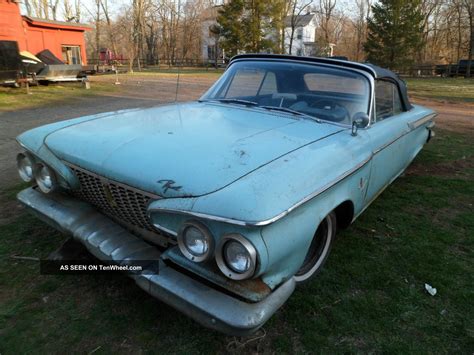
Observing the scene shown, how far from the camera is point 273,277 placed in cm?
177

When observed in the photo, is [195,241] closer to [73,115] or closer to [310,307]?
[310,307]

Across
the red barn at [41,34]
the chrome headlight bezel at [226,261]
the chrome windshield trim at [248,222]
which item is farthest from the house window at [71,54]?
the chrome headlight bezel at [226,261]

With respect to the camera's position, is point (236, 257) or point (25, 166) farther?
point (25, 166)

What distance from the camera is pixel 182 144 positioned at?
7.43 feet

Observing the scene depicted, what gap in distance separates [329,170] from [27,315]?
197 cm

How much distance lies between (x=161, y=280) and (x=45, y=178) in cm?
126

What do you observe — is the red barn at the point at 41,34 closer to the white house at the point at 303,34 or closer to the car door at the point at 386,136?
the car door at the point at 386,136

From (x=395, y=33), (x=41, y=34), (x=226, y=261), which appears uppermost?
(x=395, y=33)

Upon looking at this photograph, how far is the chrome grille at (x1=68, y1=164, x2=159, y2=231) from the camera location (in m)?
2.01

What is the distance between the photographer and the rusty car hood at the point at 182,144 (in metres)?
1.91

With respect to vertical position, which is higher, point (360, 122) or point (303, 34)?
point (303, 34)

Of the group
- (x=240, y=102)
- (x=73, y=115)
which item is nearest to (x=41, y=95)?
(x=73, y=115)

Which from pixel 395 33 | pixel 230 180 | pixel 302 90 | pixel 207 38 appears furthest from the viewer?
pixel 207 38

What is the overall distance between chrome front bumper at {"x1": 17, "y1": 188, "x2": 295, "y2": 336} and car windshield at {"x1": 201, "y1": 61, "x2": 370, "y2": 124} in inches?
63.6
